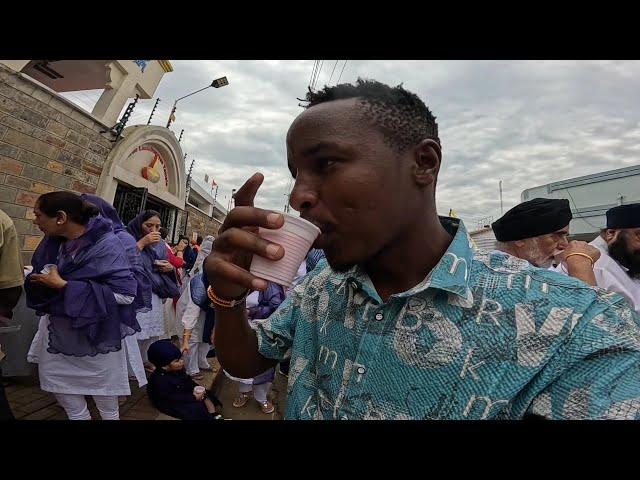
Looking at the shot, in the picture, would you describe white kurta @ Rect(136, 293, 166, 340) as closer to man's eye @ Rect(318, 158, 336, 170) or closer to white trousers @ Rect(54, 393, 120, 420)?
white trousers @ Rect(54, 393, 120, 420)

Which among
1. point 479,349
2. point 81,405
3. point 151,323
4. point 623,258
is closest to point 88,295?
point 81,405

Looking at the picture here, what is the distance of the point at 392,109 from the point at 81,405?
11.9ft

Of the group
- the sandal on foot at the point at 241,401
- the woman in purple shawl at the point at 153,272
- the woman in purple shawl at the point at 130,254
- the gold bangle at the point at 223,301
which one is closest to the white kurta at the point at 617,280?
the gold bangle at the point at 223,301

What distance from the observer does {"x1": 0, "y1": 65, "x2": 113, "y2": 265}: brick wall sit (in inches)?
234

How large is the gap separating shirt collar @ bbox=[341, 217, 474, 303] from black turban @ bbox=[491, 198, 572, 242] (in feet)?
8.06

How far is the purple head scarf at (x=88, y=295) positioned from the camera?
9.21 ft

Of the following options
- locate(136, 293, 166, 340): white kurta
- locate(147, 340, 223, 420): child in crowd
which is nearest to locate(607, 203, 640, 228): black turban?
locate(147, 340, 223, 420): child in crowd

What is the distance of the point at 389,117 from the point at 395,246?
0.36m

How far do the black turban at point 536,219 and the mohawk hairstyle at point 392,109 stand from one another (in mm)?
2498
